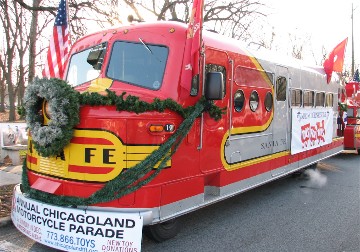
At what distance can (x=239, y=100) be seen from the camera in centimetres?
564

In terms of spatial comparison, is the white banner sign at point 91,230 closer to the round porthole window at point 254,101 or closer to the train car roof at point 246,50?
the train car roof at point 246,50

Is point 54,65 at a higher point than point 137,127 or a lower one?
higher

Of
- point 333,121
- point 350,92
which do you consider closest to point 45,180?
point 333,121

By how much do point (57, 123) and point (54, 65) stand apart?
167 inches

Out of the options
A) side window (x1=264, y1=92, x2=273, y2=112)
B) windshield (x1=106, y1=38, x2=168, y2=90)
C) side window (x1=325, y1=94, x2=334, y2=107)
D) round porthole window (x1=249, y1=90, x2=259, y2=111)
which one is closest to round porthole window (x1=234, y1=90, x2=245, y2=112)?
round porthole window (x1=249, y1=90, x2=259, y2=111)

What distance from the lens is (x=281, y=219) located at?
5.99 metres

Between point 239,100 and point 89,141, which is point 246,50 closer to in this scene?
point 239,100

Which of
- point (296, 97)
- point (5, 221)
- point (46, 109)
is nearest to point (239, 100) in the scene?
point (296, 97)

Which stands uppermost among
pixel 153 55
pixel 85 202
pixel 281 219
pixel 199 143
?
pixel 153 55

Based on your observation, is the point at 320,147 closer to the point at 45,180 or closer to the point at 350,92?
the point at 350,92

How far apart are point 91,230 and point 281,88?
4.64 meters

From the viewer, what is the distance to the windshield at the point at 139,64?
456 cm

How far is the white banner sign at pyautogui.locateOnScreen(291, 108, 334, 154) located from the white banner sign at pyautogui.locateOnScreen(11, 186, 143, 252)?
181 inches

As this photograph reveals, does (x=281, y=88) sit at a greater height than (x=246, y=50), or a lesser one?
lesser
